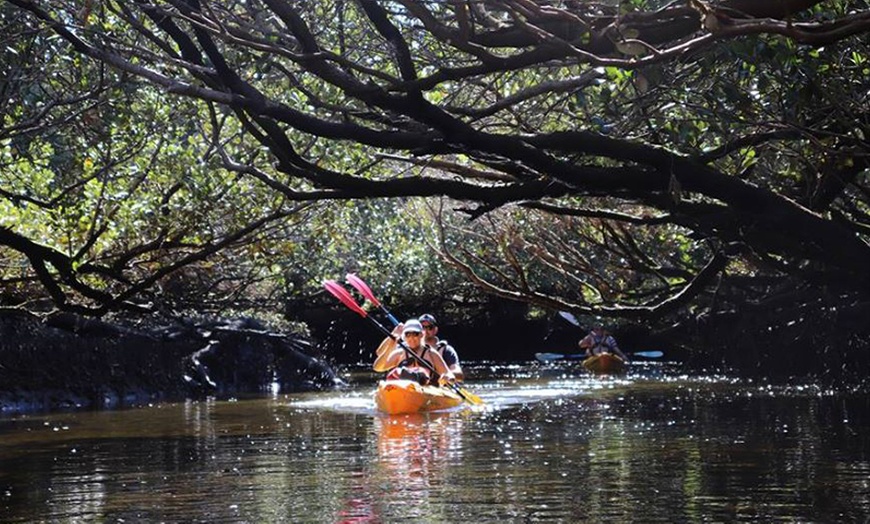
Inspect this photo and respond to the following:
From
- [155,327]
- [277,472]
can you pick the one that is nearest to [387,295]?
[155,327]

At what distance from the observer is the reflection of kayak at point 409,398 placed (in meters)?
18.1

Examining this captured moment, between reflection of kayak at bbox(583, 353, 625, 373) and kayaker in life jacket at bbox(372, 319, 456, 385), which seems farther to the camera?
reflection of kayak at bbox(583, 353, 625, 373)

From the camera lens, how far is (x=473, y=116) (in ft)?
36.0

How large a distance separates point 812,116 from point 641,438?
3867mm

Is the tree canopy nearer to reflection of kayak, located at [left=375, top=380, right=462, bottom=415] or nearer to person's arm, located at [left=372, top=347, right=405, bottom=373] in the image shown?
reflection of kayak, located at [left=375, top=380, right=462, bottom=415]

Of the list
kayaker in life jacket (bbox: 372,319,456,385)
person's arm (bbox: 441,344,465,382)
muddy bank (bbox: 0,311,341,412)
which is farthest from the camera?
person's arm (bbox: 441,344,465,382)

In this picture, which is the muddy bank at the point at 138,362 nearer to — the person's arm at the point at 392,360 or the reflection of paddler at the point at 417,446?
the person's arm at the point at 392,360

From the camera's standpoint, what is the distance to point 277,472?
38.3ft

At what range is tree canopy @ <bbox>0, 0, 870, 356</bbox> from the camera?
934 cm

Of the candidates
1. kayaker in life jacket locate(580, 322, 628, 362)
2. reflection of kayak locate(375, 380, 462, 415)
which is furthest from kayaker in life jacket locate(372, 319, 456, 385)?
kayaker in life jacket locate(580, 322, 628, 362)

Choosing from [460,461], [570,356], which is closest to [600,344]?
[570,356]

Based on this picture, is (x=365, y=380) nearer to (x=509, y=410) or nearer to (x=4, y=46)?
(x=509, y=410)

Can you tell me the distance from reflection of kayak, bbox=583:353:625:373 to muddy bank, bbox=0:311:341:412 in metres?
6.35

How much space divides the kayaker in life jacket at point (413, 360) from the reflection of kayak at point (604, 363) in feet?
32.2
